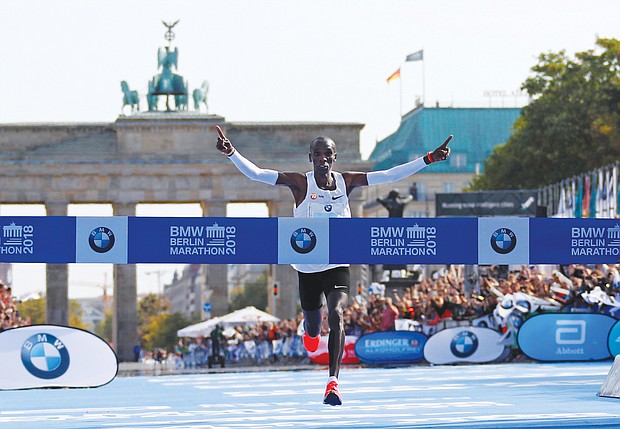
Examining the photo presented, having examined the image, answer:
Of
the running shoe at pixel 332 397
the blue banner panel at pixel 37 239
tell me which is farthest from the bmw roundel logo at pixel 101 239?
the running shoe at pixel 332 397

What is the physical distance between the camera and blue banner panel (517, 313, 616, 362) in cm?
2542

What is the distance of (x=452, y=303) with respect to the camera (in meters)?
30.3

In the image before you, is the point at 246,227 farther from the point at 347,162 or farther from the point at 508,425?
the point at 347,162

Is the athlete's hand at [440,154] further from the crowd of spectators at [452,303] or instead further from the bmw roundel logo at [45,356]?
the crowd of spectators at [452,303]

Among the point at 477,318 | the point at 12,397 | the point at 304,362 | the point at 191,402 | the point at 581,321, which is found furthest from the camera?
the point at 304,362

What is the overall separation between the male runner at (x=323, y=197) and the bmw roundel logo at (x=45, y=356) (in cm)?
731

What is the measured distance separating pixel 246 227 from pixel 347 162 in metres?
63.6

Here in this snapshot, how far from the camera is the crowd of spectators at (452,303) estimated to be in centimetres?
2653

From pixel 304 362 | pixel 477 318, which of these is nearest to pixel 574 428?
pixel 477 318

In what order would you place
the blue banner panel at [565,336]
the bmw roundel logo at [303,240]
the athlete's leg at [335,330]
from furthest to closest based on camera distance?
the blue banner panel at [565,336]
the bmw roundel logo at [303,240]
the athlete's leg at [335,330]

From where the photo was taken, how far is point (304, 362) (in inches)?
1491

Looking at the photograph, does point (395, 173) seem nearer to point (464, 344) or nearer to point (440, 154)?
point (440, 154)

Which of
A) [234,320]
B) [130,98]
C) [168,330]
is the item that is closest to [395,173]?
[234,320]

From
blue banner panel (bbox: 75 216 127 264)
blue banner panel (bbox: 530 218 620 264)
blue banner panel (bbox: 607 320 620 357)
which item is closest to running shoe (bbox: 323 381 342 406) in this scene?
blue banner panel (bbox: 75 216 127 264)
